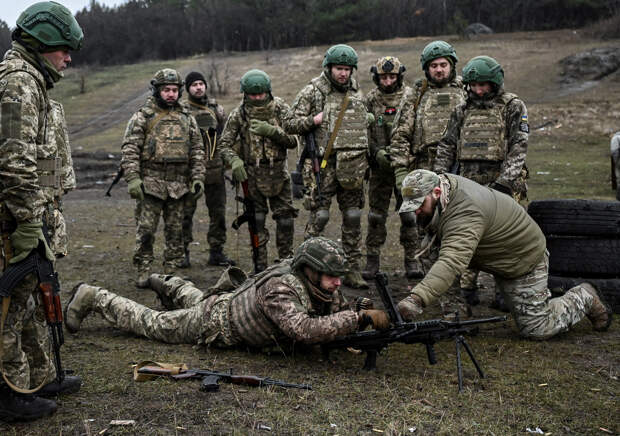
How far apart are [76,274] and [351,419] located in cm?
541

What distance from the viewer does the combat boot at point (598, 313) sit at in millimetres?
5605

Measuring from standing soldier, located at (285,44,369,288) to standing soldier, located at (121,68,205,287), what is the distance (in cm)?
136

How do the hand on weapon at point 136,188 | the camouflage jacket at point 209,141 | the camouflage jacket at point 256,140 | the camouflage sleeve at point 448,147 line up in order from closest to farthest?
the camouflage sleeve at point 448,147, the hand on weapon at point 136,188, the camouflage jacket at point 256,140, the camouflage jacket at point 209,141

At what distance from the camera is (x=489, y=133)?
6.27m

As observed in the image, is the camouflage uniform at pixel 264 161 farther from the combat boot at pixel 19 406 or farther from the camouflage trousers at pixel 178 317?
the combat boot at pixel 19 406

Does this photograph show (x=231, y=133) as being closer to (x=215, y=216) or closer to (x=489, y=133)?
(x=215, y=216)

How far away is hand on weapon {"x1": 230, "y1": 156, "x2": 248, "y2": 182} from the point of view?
747 cm

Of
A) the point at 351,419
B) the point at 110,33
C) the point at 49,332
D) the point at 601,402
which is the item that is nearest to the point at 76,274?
the point at 49,332

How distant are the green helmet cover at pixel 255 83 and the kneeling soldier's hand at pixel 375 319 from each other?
12.1 feet

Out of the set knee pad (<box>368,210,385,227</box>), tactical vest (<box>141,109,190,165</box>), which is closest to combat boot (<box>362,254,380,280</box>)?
knee pad (<box>368,210,385,227</box>)

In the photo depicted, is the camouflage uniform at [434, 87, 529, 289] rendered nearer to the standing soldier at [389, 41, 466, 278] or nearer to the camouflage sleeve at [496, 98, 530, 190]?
the camouflage sleeve at [496, 98, 530, 190]

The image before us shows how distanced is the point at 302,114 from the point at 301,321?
3.33 metres

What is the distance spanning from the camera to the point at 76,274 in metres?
8.18

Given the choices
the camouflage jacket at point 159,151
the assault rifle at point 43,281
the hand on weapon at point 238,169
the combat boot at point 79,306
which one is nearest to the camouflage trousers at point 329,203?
the hand on weapon at point 238,169
